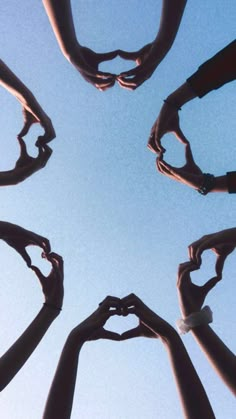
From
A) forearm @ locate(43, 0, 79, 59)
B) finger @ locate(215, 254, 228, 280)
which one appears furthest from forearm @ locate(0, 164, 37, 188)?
finger @ locate(215, 254, 228, 280)

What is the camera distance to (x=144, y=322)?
4.94m

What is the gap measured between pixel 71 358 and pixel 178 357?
1008 millimetres

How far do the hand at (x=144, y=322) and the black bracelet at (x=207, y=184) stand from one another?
2625 mm

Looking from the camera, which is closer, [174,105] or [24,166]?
[174,105]

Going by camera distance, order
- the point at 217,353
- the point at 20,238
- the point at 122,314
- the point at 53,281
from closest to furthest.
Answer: the point at 217,353, the point at 122,314, the point at 53,281, the point at 20,238

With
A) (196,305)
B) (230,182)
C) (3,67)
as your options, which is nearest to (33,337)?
(196,305)

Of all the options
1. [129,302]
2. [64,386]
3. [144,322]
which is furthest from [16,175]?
[64,386]

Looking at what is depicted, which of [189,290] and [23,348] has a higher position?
[189,290]

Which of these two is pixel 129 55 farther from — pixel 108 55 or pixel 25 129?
pixel 25 129

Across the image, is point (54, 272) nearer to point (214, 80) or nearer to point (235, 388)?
point (235, 388)

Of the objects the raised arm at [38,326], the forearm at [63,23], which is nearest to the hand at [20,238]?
the raised arm at [38,326]

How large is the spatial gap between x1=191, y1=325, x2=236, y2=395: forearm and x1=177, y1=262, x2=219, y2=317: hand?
0.36 metres

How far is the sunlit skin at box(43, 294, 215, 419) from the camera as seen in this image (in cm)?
390

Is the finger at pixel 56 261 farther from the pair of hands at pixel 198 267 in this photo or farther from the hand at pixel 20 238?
the pair of hands at pixel 198 267
